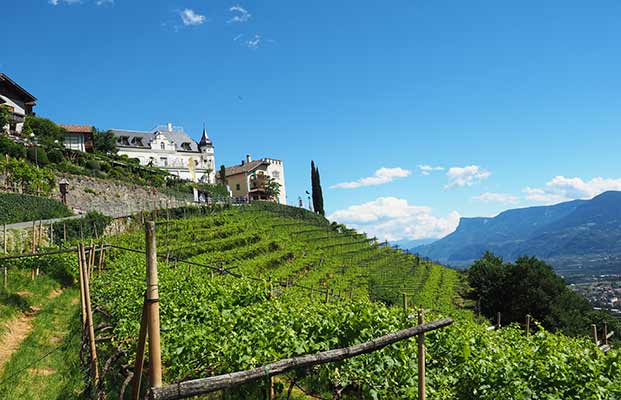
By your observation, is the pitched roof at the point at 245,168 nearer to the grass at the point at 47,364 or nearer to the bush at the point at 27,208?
the bush at the point at 27,208

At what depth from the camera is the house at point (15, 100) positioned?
35750 millimetres

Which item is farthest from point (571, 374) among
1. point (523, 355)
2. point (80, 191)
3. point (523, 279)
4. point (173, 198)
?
point (173, 198)

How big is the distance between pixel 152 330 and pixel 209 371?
2.95 m

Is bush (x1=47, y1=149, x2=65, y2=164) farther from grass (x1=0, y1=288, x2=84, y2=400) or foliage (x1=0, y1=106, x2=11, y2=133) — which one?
grass (x1=0, y1=288, x2=84, y2=400)

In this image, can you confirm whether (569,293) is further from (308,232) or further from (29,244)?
(29,244)

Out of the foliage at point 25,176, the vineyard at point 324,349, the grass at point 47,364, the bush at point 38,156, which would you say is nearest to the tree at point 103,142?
the bush at point 38,156

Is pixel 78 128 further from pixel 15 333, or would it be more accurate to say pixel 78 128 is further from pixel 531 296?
pixel 531 296

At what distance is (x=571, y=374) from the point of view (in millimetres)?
4391

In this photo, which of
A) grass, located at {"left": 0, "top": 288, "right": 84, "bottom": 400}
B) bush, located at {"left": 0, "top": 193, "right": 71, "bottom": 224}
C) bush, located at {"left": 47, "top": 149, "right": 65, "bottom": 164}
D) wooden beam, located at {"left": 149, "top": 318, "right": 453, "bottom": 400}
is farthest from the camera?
bush, located at {"left": 47, "top": 149, "right": 65, "bottom": 164}

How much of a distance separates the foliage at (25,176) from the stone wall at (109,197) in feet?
3.83

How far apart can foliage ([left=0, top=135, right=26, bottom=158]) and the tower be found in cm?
3434

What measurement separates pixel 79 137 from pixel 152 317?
169 ft

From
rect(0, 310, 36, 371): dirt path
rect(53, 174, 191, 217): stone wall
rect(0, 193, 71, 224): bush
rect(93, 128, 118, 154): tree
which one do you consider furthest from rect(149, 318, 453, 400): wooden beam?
rect(93, 128, 118, 154): tree

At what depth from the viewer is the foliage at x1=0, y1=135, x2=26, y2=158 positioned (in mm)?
28219
